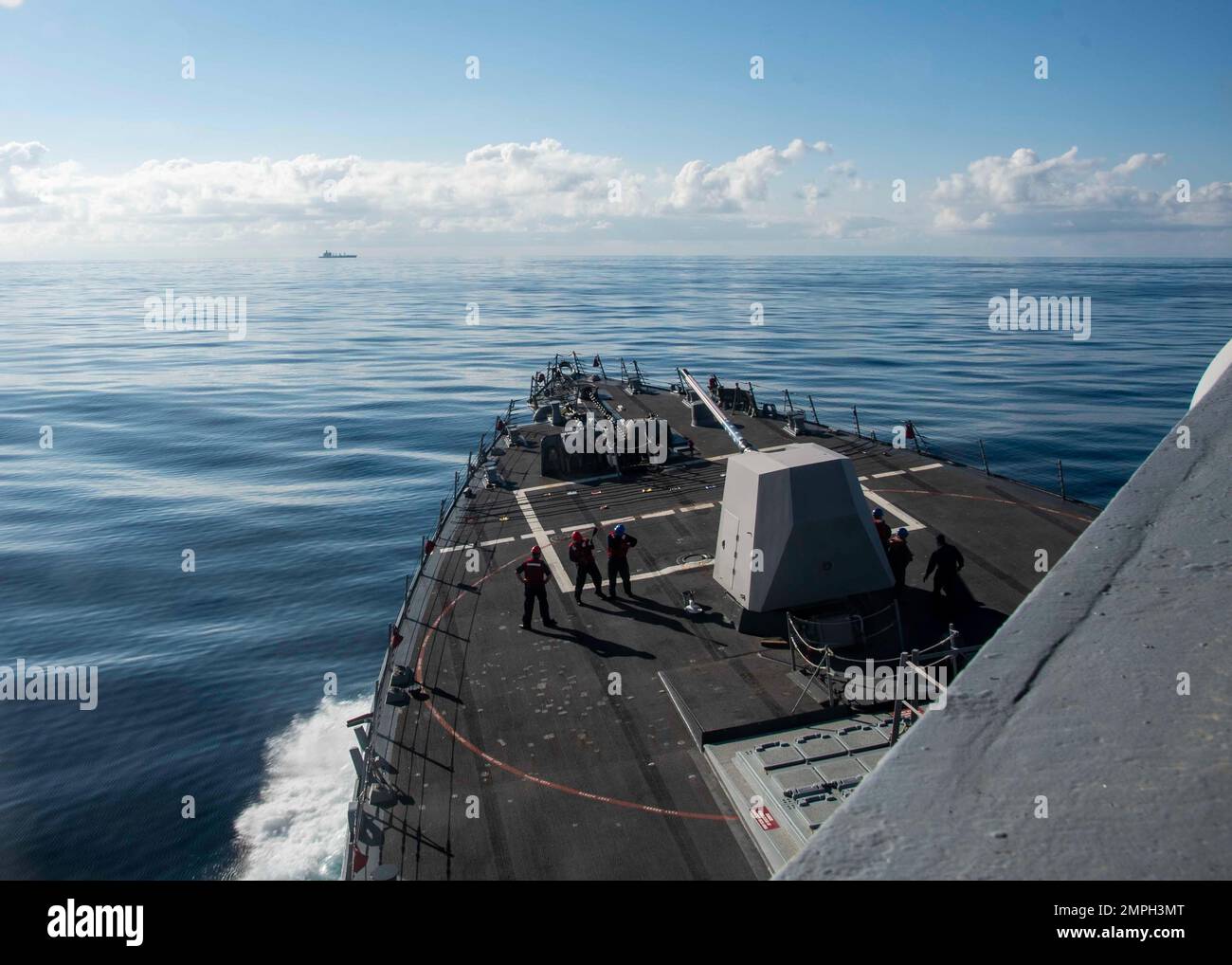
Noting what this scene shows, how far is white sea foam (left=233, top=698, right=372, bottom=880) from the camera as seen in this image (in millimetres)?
17750

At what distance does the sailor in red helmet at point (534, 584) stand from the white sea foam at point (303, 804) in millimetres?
6689

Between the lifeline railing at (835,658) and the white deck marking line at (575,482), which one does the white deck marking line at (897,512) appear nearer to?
the lifeline railing at (835,658)

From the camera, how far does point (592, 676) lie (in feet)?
51.6

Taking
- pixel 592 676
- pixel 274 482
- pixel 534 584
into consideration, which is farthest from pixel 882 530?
pixel 274 482

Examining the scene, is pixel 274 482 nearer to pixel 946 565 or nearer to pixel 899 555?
pixel 899 555

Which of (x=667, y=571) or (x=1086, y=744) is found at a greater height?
(x=1086, y=744)

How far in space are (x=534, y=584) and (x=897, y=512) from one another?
12.2 meters

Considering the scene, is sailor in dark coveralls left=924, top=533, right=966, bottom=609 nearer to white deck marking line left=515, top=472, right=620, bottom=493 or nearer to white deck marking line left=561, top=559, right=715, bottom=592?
white deck marking line left=561, top=559, right=715, bottom=592

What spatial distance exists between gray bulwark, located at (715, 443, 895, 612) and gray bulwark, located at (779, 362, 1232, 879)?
1301cm

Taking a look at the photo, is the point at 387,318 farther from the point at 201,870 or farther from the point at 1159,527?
the point at 1159,527

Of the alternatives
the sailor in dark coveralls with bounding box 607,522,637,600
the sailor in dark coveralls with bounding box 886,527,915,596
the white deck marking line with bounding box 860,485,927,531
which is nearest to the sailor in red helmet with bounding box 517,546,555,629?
the sailor in dark coveralls with bounding box 607,522,637,600

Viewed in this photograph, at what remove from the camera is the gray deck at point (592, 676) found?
1115 centimetres

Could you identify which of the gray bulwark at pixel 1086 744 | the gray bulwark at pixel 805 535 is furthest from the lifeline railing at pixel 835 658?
the gray bulwark at pixel 1086 744
